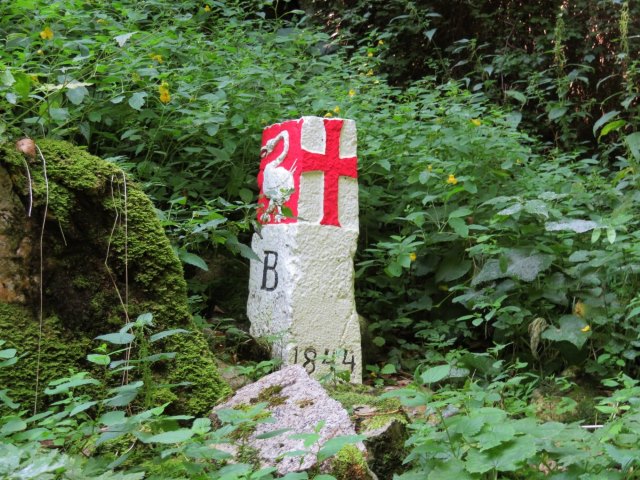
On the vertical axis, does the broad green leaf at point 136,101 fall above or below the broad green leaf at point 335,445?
above

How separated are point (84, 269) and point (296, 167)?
4.38ft

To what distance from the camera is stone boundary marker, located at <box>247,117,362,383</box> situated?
354cm

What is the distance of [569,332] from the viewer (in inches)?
139

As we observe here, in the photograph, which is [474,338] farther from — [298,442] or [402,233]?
[298,442]

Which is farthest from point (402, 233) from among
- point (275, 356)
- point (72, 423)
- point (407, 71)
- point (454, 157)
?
point (407, 71)

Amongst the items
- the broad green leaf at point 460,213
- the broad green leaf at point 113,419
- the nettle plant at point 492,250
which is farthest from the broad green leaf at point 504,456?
the broad green leaf at point 460,213

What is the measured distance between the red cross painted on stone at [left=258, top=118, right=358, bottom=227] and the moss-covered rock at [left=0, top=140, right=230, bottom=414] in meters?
0.94

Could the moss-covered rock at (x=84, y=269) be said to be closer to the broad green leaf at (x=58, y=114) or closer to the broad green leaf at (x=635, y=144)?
the broad green leaf at (x=58, y=114)

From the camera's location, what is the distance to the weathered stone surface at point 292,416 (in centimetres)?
200

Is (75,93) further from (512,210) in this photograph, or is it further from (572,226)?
(572,226)

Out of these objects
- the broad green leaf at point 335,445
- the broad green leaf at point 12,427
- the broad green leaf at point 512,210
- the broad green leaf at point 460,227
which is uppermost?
the broad green leaf at point 512,210

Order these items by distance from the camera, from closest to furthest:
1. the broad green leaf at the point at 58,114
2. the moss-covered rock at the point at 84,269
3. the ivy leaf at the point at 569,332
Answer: the moss-covered rock at the point at 84,269 < the broad green leaf at the point at 58,114 < the ivy leaf at the point at 569,332

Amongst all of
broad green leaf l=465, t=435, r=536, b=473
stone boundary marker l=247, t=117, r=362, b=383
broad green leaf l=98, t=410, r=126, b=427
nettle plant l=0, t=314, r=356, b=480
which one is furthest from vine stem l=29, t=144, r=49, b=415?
broad green leaf l=465, t=435, r=536, b=473

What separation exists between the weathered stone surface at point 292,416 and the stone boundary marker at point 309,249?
0.93 meters
